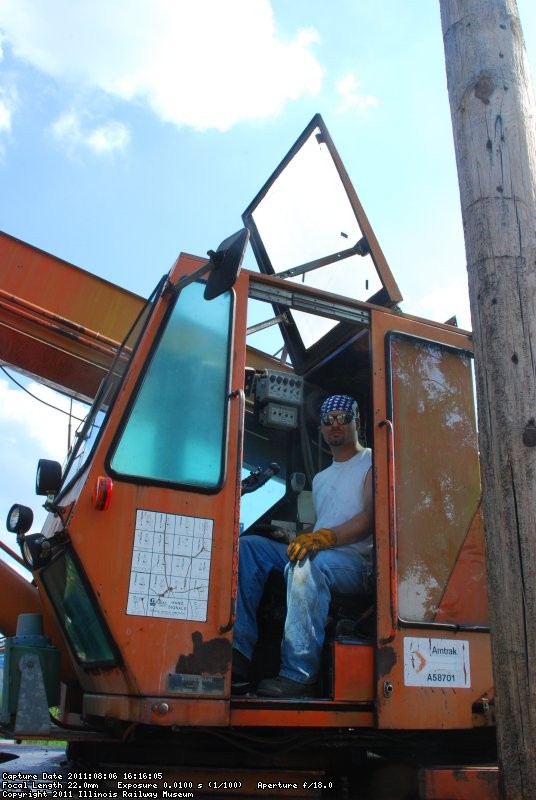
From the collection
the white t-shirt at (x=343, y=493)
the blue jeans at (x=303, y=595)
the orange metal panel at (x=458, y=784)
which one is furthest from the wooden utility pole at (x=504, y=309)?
the white t-shirt at (x=343, y=493)

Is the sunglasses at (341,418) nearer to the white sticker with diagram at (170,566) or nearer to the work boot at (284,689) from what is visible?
the white sticker with diagram at (170,566)

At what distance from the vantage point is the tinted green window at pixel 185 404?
319 cm

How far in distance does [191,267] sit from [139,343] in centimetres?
45

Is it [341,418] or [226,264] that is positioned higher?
[226,264]

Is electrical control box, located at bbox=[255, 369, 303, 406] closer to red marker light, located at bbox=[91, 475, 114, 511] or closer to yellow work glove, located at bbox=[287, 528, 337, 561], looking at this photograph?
yellow work glove, located at bbox=[287, 528, 337, 561]

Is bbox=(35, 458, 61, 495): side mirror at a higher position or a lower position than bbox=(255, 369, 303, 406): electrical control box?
lower

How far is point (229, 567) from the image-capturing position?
312 centimetres

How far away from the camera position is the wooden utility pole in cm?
222

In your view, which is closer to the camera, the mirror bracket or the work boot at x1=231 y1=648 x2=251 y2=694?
the work boot at x1=231 y1=648 x2=251 y2=694

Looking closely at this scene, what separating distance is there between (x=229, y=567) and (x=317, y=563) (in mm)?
490

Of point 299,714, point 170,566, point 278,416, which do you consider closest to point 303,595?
point 299,714

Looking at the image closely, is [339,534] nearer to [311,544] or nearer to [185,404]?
[311,544]

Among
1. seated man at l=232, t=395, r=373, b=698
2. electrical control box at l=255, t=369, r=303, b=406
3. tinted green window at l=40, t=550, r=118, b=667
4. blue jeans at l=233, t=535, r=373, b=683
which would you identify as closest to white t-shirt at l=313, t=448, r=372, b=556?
seated man at l=232, t=395, r=373, b=698

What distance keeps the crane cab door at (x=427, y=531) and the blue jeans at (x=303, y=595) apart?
0.68ft
